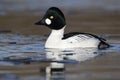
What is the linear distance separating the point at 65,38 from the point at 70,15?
22.4 feet

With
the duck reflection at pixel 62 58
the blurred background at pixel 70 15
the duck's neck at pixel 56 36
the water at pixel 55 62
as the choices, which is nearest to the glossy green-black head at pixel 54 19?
the duck's neck at pixel 56 36

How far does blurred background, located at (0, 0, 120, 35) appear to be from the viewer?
698 inches

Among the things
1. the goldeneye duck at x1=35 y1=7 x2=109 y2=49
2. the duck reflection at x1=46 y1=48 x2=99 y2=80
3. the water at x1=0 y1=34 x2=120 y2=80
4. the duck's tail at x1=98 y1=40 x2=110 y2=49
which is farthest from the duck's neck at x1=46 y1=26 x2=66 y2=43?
the duck's tail at x1=98 y1=40 x2=110 y2=49

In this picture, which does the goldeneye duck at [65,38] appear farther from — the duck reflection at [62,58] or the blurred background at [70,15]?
the blurred background at [70,15]

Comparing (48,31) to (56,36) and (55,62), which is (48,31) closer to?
(56,36)

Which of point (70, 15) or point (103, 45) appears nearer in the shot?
point (103, 45)

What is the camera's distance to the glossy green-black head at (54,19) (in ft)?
46.4

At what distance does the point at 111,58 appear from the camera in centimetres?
1205

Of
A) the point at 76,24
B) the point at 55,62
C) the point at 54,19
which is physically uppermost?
the point at 54,19

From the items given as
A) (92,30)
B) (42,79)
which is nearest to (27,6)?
(92,30)

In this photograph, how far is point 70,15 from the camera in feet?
67.6

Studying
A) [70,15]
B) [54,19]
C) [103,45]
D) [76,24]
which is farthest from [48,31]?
[103,45]

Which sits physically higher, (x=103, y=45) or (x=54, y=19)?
(x=54, y=19)

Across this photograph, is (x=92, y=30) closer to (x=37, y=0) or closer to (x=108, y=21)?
(x=108, y=21)
